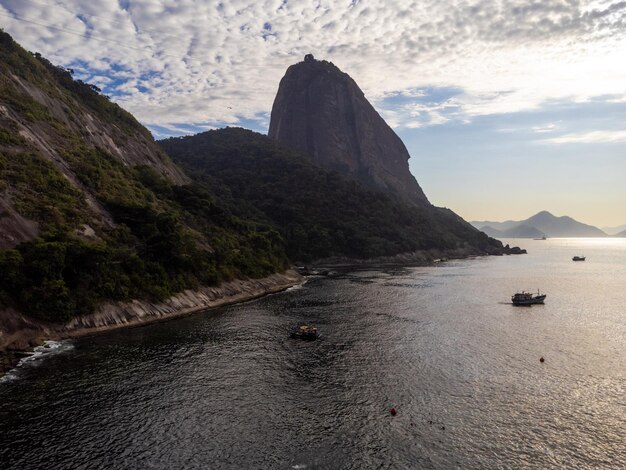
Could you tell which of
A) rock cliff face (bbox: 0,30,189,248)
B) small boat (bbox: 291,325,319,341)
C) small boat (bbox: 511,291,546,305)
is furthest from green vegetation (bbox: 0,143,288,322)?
small boat (bbox: 511,291,546,305)

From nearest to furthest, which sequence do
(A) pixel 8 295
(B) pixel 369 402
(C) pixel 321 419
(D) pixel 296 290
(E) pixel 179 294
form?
(C) pixel 321 419 → (B) pixel 369 402 → (A) pixel 8 295 → (E) pixel 179 294 → (D) pixel 296 290

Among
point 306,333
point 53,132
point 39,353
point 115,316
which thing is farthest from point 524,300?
point 53,132

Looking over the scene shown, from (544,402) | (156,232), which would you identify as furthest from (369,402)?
(156,232)

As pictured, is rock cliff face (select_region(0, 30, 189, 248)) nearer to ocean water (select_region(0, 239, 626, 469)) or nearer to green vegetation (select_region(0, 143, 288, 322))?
green vegetation (select_region(0, 143, 288, 322))

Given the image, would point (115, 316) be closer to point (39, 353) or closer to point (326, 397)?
point (39, 353)

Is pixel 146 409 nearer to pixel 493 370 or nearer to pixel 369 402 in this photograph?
pixel 369 402
